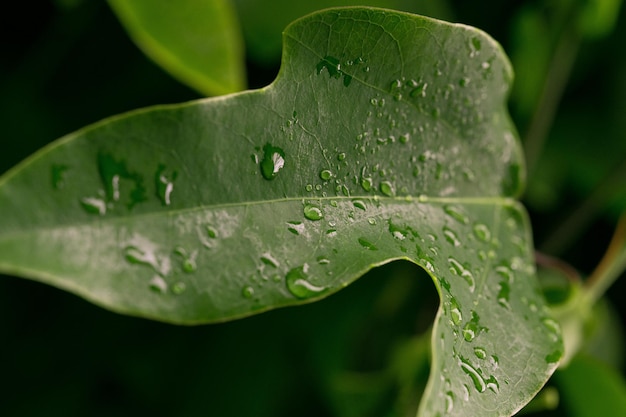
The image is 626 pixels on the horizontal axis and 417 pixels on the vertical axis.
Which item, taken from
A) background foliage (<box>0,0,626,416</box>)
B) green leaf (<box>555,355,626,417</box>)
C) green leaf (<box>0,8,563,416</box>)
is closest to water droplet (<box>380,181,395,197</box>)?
green leaf (<box>0,8,563,416</box>)

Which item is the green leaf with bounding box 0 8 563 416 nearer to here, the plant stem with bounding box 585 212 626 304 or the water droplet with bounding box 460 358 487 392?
the water droplet with bounding box 460 358 487 392

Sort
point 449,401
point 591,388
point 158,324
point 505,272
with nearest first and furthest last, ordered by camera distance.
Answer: point 449,401 < point 505,272 < point 591,388 < point 158,324

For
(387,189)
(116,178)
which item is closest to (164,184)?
(116,178)

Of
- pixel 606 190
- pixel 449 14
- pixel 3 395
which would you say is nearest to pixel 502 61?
pixel 449 14

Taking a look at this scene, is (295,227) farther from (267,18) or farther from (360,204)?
(267,18)

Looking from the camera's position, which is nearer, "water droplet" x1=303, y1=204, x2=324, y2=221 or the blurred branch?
"water droplet" x1=303, y1=204, x2=324, y2=221

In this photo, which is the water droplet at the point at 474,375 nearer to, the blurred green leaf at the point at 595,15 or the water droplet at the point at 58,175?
the water droplet at the point at 58,175
